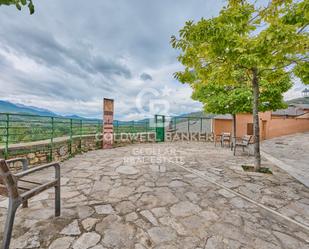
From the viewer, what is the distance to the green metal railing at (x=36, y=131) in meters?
3.95

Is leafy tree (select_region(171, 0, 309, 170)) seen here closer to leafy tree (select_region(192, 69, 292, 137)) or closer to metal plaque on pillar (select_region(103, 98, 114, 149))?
leafy tree (select_region(192, 69, 292, 137))

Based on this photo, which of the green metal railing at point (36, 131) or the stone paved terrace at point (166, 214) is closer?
the stone paved terrace at point (166, 214)

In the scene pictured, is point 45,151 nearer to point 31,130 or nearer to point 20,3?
point 31,130

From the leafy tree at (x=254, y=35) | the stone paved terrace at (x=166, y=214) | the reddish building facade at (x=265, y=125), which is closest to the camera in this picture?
the stone paved terrace at (x=166, y=214)

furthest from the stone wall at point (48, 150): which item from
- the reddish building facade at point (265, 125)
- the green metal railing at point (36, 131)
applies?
the reddish building facade at point (265, 125)

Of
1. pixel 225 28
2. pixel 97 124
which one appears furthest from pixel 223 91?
pixel 97 124

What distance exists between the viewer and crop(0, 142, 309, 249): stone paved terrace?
5.74ft

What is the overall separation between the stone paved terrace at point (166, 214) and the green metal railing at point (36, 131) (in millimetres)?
1309

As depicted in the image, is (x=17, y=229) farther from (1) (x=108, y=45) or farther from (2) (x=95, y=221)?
(1) (x=108, y=45)

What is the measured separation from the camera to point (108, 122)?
7980 mm

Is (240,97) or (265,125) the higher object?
(240,97)

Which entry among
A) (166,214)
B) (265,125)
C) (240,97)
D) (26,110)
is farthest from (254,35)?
(26,110)

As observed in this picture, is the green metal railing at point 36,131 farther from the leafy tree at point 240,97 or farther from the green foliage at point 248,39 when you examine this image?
the leafy tree at point 240,97

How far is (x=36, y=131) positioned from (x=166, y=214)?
4.53 meters
